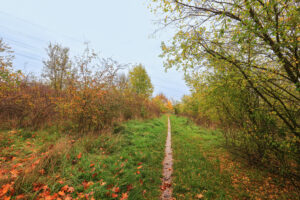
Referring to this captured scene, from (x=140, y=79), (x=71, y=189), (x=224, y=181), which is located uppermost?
(x=140, y=79)

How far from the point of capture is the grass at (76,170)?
2.82m

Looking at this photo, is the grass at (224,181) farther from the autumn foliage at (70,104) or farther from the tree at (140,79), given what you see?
the tree at (140,79)

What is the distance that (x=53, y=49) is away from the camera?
53.3 ft

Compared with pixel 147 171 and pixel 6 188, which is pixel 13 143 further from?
pixel 147 171

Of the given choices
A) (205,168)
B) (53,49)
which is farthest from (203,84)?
(53,49)

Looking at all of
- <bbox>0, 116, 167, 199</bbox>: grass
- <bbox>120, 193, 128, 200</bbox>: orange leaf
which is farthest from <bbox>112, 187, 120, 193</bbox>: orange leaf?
<bbox>120, 193, 128, 200</bbox>: orange leaf

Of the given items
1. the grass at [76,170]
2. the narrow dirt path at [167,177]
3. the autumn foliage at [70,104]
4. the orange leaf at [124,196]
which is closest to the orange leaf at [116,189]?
the grass at [76,170]

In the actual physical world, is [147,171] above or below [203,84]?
below

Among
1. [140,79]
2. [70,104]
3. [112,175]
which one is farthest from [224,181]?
[140,79]

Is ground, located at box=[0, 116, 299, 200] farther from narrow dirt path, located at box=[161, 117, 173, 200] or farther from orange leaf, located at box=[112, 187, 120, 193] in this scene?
narrow dirt path, located at box=[161, 117, 173, 200]

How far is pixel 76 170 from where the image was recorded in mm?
3604

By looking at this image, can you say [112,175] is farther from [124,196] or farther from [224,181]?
[224,181]

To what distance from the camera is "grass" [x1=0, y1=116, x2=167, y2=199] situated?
2.82 meters

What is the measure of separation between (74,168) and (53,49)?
18589 millimetres
